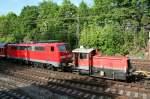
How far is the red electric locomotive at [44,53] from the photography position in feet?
108

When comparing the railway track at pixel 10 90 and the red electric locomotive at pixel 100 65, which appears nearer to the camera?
the railway track at pixel 10 90

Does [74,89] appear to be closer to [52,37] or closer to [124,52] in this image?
[124,52]

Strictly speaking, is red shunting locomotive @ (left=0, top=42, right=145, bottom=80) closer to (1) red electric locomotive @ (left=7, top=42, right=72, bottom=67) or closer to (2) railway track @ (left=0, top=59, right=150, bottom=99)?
(1) red electric locomotive @ (left=7, top=42, right=72, bottom=67)

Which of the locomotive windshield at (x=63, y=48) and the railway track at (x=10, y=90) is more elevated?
the locomotive windshield at (x=63, y=48)

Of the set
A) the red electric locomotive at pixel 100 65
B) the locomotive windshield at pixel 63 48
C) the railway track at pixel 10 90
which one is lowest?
the railway track at pixel 10 90

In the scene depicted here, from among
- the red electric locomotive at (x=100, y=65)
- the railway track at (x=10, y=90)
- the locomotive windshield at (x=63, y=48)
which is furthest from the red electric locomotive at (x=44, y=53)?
the railway track at (x=10, y=90)

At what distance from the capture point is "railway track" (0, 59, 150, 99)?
22075 millimetres

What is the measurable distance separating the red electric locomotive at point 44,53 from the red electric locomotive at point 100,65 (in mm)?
3167

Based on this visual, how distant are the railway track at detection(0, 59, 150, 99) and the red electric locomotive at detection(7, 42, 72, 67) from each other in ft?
6.29

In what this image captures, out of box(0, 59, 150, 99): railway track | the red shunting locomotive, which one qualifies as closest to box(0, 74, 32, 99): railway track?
box(0, 59, 150, 99): railway track

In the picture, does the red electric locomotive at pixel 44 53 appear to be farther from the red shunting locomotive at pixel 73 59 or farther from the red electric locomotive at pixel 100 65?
the red electric locomotive at pixel 100 65

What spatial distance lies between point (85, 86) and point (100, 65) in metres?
3.35

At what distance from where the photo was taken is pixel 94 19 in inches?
2552

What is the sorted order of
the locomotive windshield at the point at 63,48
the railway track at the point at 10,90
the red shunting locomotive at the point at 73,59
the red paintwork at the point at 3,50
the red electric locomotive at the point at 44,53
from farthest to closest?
the red paintwork at the point at 3,50 → the locomotive windshield at the point at 63,48 → the red electric locomotive at the point at 44,53 → the red shunting locomotive at the point at 73,59 → the railway track at the point at 10,90
